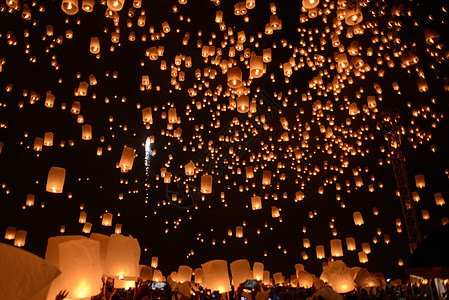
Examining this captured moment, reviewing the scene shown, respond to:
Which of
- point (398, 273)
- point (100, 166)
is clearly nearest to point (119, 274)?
point (100, 166)

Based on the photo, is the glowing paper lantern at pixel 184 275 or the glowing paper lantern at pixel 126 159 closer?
the glowing paper lantern at pixel 126 159

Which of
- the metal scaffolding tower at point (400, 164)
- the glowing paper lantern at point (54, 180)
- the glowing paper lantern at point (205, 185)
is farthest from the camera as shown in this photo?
the metal scaffolding tower at point (400, 164)

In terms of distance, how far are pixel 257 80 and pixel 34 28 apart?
7.86 m

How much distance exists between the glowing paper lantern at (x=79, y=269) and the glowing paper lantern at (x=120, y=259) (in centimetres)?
83

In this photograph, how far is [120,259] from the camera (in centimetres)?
475

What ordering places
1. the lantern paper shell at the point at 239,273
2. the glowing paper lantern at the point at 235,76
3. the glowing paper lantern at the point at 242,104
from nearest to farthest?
1. the glowing paper lantern at the point at 235,76
2. the lantern paper shell at the point at 239,273
3. the glowing paper lantern at the point at 242,104

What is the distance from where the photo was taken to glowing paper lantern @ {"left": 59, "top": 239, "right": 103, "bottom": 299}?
364 cm

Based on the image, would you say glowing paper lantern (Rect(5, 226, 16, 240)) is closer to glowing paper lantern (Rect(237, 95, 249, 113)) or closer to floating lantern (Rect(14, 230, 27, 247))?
floating lantern (Rect(14, 230, 27, 247))

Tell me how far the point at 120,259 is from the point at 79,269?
3.52 feet

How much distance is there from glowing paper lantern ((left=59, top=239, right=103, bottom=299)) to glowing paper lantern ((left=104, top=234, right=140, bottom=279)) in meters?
0.83

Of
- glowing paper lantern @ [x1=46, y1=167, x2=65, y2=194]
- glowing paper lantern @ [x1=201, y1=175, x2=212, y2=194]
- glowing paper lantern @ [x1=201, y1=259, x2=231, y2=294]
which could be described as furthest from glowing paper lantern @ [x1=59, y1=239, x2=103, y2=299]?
glowing paper lantern @ [x1=201, y1=175, x2=212, y2=194]

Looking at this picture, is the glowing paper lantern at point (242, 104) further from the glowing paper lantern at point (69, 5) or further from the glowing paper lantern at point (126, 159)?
the glowing paper lantern at point (69, 5)

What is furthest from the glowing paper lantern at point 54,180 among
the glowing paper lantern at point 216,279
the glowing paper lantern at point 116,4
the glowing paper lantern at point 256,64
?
the glowing paper lantern at point 256,64

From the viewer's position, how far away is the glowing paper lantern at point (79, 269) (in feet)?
11.9
